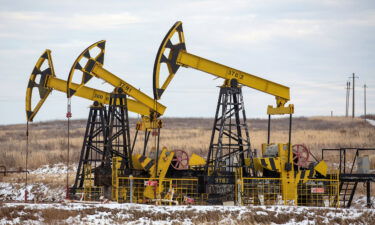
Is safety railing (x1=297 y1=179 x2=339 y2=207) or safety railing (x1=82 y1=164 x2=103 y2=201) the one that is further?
safety railing (x1=82 y1=164 x2=103 y2=201)

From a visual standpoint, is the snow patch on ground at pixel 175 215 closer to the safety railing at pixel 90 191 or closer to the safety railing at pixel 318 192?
the safety railing at pixel 318 192

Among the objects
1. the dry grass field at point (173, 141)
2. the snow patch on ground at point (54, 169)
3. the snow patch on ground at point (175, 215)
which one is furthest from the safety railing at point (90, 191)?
the dry grass field at point (173, 141)

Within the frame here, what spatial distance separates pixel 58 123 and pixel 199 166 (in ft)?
134

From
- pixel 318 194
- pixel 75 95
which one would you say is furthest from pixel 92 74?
pixel 318 194

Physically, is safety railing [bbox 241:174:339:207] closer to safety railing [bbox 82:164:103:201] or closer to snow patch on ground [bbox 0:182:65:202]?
safety railing [bbox 82:164:103:201]

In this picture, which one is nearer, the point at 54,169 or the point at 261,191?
the point at 261,191

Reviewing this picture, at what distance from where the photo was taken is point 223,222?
52.2 feet

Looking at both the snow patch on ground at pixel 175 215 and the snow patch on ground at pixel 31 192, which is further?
the snow patch on ground at pixel 31 192

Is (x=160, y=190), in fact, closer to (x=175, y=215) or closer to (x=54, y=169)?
(x=175, y=215)

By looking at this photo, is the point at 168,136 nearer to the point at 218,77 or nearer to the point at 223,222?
the point at 218,77

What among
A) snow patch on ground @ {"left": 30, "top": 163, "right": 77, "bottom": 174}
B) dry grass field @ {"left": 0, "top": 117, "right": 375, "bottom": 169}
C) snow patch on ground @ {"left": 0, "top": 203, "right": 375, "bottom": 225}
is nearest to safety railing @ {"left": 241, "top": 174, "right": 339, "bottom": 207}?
snow patch on ground @ {"left": 0, "top": 203, "right": 375, "bottom": 225}

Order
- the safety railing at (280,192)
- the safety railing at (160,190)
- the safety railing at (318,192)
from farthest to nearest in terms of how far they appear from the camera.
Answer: the safety railing at (318,192) → the safety railing at (160,190) → the safety railing at (280,192)

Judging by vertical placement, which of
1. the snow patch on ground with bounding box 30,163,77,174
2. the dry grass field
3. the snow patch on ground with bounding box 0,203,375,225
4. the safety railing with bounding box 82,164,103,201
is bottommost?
the snow patch on ground with bounding box 0,203,375,225

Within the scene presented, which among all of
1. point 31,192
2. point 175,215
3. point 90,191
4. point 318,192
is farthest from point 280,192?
point 31,192
